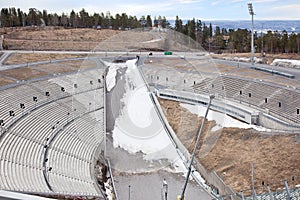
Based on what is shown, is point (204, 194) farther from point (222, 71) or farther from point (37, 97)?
point (222, 71)

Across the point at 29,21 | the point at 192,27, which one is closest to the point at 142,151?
the point at 192,27

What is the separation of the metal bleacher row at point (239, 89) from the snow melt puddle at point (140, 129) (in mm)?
2092

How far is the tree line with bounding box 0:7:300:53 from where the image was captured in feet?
119

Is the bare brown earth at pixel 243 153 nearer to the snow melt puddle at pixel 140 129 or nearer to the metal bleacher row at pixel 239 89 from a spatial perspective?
the snow melt puddle at pixel 140 129

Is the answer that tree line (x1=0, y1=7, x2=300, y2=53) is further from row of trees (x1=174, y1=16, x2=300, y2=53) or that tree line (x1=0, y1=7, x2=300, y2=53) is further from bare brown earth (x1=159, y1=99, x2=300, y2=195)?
bare brown earth (x1=159, y1=99, x2=300, y2=195)

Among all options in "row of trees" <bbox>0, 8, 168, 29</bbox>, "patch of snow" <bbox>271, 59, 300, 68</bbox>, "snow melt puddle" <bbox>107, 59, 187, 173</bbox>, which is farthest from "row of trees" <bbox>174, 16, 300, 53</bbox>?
"snow melt puddle" <bbox>107, 59, 187, 173</bbox>

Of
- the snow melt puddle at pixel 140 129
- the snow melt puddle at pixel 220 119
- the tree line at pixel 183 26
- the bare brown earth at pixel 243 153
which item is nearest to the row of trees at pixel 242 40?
the tree line at pixel 183 26

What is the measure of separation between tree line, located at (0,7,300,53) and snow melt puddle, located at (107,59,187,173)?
71.2ft

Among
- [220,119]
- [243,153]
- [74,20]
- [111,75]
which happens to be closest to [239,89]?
[220,119]

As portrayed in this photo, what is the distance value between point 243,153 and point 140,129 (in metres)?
4.33

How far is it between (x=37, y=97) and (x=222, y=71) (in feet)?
39.1

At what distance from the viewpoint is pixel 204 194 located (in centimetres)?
1195

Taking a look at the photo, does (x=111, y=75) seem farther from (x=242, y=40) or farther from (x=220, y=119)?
(x=242, y=40)

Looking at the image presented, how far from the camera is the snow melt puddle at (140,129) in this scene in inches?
567
